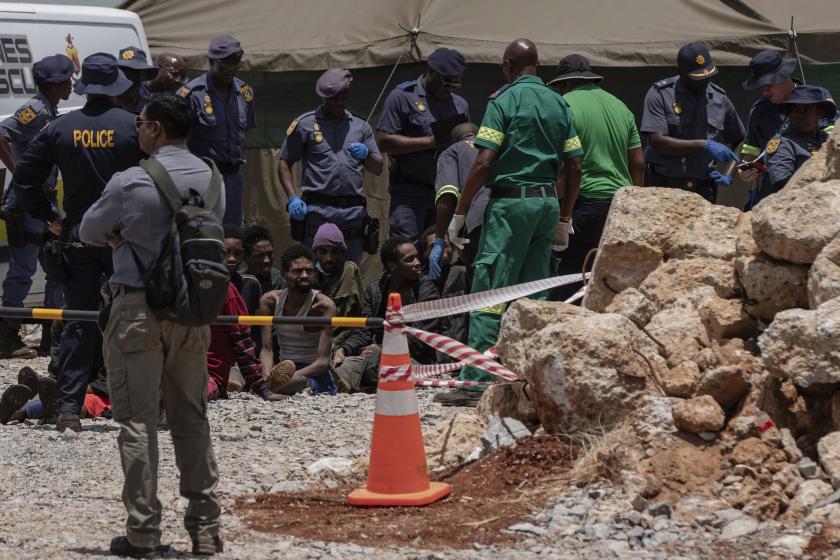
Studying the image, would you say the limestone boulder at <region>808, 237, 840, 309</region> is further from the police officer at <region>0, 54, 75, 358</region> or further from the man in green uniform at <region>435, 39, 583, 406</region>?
the police officer at <region>0, 54, 75, 358</region>

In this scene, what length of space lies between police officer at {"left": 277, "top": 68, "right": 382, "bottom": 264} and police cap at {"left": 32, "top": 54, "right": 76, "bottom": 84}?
62.2 inches

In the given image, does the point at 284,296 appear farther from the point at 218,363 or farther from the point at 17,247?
the point at 17,247

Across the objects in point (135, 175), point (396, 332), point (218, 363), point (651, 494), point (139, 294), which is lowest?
point (218, 363)

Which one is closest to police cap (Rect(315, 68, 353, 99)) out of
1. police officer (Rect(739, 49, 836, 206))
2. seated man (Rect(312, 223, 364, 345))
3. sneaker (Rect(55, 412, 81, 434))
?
seated man (Rect(312, 223, 364, 345))

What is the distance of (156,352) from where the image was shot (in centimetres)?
504

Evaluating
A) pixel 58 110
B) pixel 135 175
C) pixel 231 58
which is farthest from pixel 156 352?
pixel 58 110

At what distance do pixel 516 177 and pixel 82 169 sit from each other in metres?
2.33

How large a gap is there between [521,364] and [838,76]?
20.7 feet

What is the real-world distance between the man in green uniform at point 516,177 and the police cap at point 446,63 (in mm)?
1892

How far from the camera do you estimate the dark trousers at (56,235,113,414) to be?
7723mm

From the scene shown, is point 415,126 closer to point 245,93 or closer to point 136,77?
point 245,93

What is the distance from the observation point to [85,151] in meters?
7.68

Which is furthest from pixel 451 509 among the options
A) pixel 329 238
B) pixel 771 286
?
pixel 329 238

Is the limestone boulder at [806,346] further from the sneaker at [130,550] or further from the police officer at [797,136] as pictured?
the police officer at [797,136]
